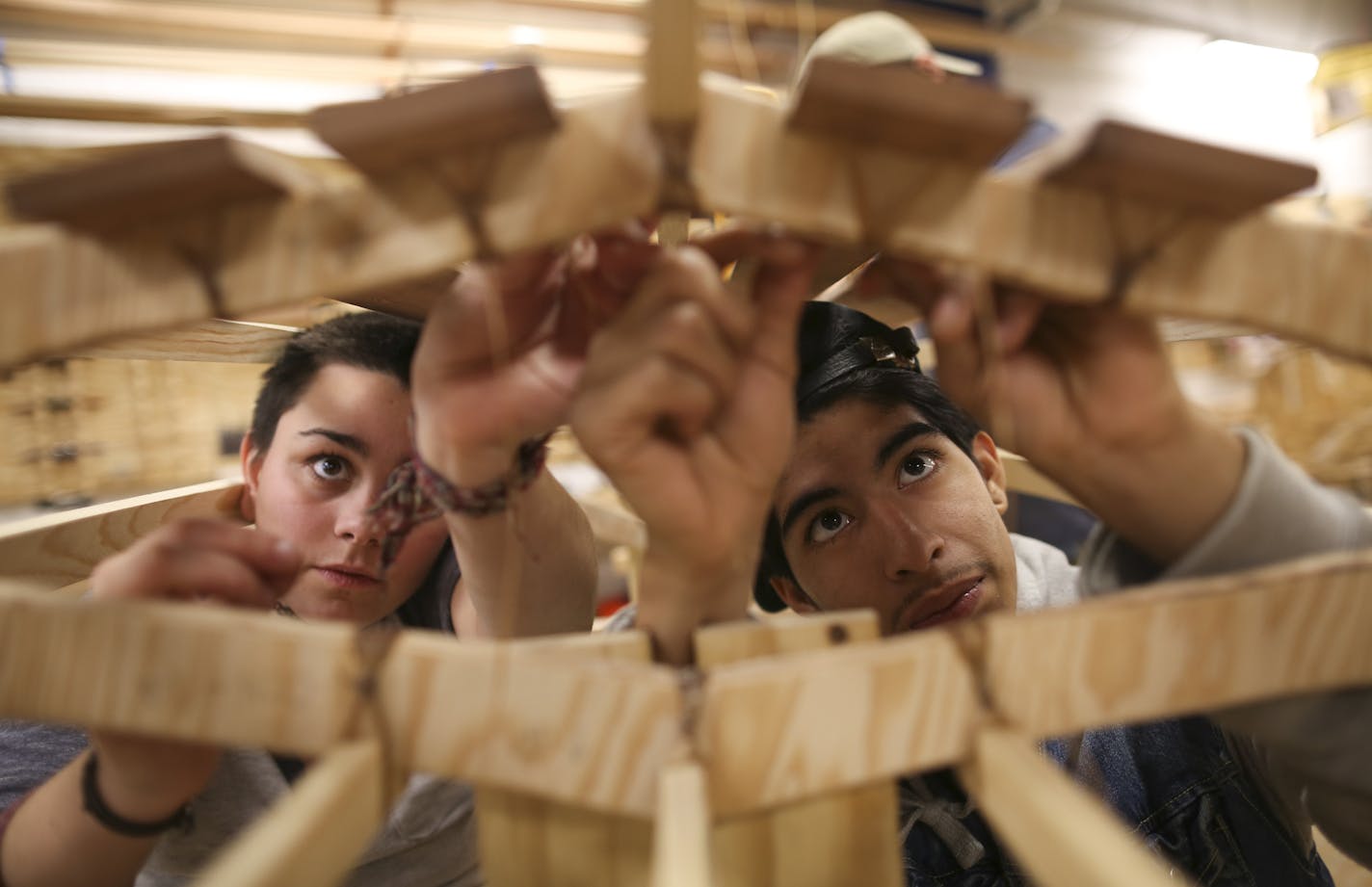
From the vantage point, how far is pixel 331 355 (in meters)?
0.96

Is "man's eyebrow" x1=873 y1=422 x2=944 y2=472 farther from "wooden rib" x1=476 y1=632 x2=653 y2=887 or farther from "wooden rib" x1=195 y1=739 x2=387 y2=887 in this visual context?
"wooden rib" x1=195 y1=739 x2=387 y2=887

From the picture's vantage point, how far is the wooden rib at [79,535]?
73 cm

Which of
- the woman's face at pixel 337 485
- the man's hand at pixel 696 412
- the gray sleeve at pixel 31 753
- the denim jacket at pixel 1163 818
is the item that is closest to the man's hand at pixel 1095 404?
the man's hand at pixel 696 412

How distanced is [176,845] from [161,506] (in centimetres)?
37

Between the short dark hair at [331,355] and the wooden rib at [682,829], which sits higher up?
the wooden rib at [682,829]

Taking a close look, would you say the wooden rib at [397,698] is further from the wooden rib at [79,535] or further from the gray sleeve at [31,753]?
the gray sleeve at [31,753]

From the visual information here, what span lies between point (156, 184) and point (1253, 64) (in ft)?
14.4

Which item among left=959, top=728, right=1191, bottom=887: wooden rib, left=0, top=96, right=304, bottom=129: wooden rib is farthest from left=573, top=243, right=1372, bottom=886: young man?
left=0, top=96, right=304, bottom=129: wooden rib

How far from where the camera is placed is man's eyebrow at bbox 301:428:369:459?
0.87m

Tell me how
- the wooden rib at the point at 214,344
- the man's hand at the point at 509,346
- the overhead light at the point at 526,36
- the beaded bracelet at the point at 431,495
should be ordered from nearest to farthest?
the man's hand at the point at 509,346 → the beaded bracelet at the point at 431,495 → the wooden rib at the point at 214,344 → the overhead light at the point at 526,36

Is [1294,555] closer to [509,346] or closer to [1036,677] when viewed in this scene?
[1036,677]

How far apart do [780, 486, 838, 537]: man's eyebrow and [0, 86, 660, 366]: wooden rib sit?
0.49 metres

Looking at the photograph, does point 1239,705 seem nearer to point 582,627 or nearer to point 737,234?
point 737,234

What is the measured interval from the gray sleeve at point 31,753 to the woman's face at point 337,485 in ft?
0.90
